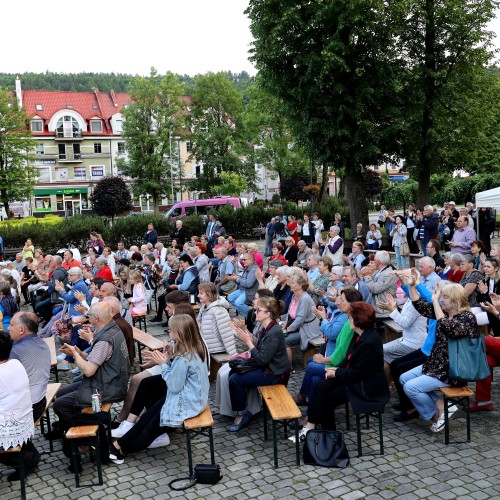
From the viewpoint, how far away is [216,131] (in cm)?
6038

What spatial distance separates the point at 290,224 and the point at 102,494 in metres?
16.9

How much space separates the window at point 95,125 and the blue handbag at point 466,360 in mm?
68130

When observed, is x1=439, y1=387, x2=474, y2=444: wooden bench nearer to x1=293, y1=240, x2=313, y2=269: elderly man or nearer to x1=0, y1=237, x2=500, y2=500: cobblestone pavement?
x1=0, y1=237, x2=500, y2=500: cobblestone pavement

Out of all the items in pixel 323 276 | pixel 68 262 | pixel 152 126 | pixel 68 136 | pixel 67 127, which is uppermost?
pixel 67 127

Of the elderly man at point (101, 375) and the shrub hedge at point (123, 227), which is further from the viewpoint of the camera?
the shrub hedge at point (123, 227)

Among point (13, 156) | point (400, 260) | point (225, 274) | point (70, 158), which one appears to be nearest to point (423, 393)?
point (225, 274)

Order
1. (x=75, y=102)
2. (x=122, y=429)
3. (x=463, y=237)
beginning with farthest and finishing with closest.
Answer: (x=75, y=102) < (x=463, y=237) < (x=122, y=429)

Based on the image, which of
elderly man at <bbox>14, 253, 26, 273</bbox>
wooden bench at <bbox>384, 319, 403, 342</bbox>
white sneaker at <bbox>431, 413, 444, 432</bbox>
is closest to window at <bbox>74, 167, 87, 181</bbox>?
elderly man at <bbox>14, 253, 26, 273</bbox>

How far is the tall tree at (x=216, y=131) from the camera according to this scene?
6056cm

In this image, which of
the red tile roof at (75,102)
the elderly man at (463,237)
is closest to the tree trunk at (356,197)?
the elderly man at (463,237)

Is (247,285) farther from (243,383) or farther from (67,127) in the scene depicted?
(67,127)

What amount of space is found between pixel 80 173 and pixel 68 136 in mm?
4341

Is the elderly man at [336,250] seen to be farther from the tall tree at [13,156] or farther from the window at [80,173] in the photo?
the window at [80,173]

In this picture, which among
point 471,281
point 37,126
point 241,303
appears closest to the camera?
point 471,281
